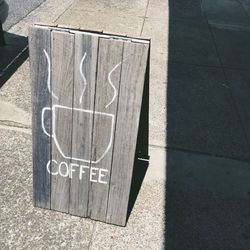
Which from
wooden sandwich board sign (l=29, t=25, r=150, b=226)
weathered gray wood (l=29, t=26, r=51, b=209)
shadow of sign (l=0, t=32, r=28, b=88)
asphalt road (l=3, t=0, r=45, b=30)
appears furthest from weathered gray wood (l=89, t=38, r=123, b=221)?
asphalt road (l=3, t=0, r=45, b=30)

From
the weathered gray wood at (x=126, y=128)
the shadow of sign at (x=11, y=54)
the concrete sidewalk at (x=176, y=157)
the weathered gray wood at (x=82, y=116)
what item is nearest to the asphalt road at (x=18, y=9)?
the concrete sidewalk at (x=176, y=157)

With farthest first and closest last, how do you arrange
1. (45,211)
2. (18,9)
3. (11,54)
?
(18,9)
(11,54)
(45,211)

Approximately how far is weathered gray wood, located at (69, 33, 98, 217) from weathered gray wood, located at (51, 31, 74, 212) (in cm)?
4

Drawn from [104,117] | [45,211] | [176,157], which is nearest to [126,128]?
[104,117]

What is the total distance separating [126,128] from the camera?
108 inches

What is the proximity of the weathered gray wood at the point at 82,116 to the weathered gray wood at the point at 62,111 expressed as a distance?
0.14ft

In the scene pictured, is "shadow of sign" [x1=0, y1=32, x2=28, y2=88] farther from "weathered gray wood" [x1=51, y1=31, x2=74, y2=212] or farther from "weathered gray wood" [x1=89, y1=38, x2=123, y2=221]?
"weathered gray wood" [x1=89, y1=38, x2=123, y2=221]

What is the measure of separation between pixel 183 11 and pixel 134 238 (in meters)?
7.19

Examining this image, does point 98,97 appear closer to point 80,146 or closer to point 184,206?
point 80,146

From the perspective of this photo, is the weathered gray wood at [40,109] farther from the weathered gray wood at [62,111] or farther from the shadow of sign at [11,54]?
the shadow of sign at [11,54]

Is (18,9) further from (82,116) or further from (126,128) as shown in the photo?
(126,128)

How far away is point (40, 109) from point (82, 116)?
34 cm

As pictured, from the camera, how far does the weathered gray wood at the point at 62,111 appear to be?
2.54m

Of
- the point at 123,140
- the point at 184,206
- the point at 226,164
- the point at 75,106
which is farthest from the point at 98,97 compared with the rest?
the point at 226,164
